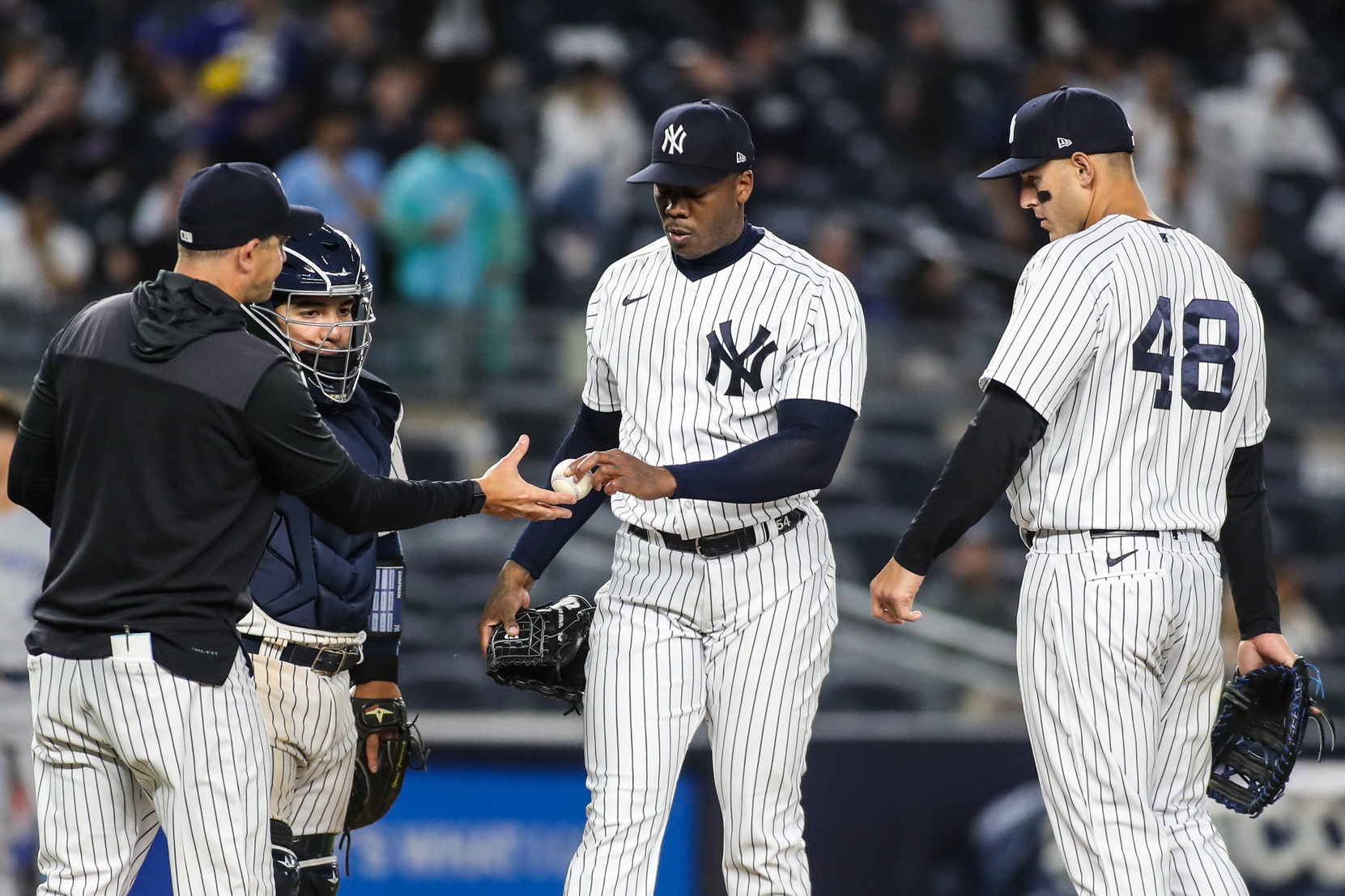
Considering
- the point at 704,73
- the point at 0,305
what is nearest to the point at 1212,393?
the point at 0,305

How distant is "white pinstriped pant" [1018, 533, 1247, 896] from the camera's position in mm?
3584

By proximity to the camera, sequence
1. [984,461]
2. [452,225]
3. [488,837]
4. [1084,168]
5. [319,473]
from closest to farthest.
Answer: [319,473], [984,461], [1084,168], [488,837], [452,225]

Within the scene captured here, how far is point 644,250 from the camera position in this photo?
420cm

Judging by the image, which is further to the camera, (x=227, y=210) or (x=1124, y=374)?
(x=1124, y=374)

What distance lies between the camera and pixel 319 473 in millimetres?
3348

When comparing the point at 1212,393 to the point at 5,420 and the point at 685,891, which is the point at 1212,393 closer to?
the point at 685,891

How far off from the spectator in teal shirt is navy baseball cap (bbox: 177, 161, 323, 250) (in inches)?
195

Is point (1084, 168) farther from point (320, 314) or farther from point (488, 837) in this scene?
point (488, 837)

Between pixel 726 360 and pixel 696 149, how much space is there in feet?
1.55

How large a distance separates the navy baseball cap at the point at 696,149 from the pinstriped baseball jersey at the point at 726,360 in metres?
0.23

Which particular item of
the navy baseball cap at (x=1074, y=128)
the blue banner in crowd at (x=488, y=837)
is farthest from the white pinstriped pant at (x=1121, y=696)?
the blue banner in crowd at (x=488, y=837)

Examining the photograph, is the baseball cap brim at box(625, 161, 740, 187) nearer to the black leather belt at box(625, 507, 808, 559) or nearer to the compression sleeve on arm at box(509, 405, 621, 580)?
the compression sleeve on arm at box(509, 405, 621, 580)

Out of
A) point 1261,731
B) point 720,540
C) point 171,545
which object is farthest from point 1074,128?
point 171,545

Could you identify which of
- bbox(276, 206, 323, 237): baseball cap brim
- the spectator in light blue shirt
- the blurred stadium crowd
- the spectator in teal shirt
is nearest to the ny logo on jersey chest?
bbox(276, 206, 323, 237): baseball cap brim
